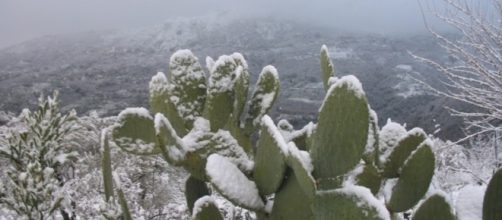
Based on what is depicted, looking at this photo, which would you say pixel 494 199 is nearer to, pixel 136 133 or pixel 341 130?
pixel 341 130

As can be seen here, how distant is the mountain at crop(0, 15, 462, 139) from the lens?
72938mm

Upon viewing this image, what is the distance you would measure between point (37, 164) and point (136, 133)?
6.21 ft

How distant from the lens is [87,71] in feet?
377

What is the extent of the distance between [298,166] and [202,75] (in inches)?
22.6

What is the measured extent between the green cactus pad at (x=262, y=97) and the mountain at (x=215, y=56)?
30.0 meters

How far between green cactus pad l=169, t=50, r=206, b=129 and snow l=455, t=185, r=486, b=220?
688 mm

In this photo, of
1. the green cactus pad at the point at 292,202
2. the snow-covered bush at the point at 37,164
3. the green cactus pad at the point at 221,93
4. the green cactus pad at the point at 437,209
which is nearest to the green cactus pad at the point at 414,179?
the green cactus pad at the point at 437,209

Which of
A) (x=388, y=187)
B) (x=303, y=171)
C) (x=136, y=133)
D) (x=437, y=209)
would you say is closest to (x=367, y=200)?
(x=303, y=171)

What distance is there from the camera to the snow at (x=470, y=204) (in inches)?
42.7

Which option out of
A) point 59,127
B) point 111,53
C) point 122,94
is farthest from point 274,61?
point 59,127

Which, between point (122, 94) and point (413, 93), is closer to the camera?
point (413, 93)

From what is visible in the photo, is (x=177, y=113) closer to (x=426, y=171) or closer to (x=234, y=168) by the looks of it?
(x=234, y=168)

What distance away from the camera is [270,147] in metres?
1.10

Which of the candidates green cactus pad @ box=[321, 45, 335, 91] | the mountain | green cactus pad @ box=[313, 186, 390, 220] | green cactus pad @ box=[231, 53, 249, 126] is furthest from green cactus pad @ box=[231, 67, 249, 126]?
the mountain
